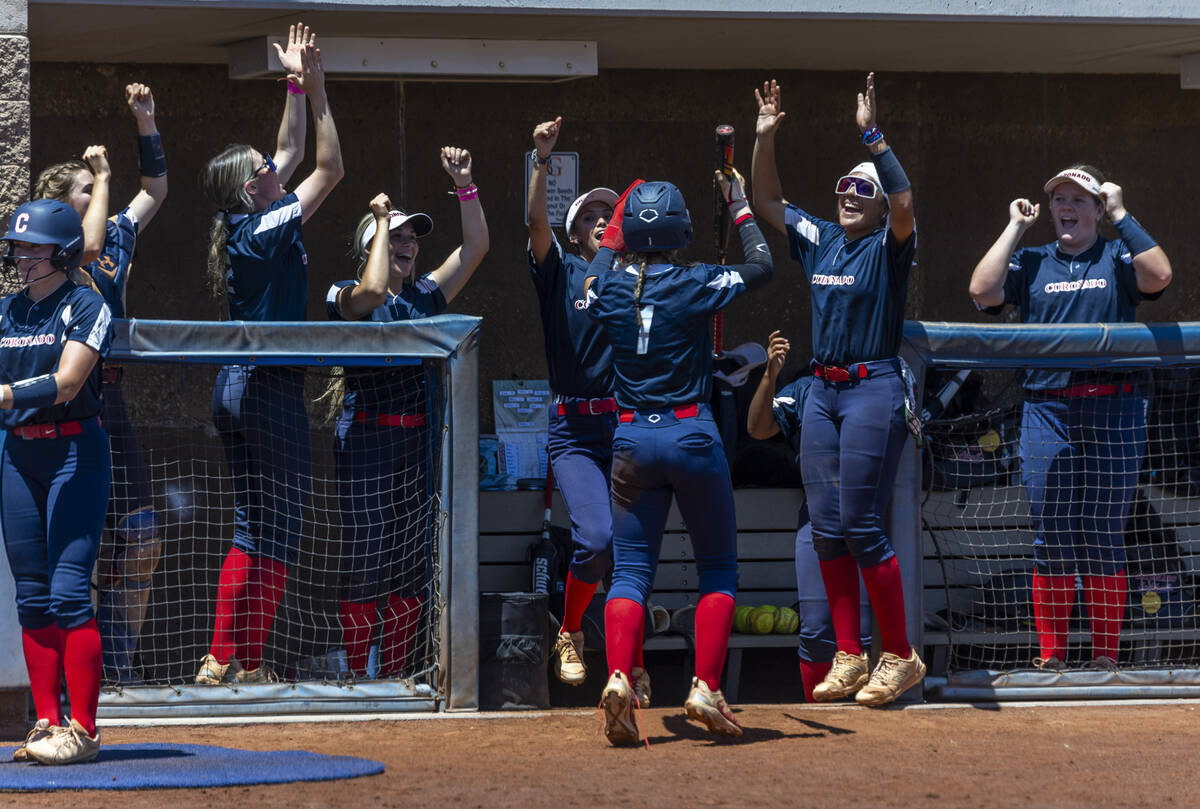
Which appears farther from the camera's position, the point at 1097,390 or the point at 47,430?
the point at 1097,390

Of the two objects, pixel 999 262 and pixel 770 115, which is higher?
pixel 770 115

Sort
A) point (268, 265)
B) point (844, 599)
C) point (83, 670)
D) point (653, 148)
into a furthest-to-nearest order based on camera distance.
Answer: point (653, 148)
point (268, 265)
point (844, 599)
point (83, 670)

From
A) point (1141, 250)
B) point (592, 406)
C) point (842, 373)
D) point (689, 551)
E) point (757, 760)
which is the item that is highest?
point (1141, 250)

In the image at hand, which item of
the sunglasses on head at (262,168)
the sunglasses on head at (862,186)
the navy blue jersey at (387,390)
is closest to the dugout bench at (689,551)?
the navy blue jersey at (387,390)

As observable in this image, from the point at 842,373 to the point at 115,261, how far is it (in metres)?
2.79

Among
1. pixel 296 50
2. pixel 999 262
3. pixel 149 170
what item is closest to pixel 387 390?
pixel 149 170

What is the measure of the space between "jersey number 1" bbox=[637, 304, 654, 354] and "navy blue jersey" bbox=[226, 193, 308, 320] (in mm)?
1494

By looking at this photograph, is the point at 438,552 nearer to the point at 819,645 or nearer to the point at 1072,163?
the point at 819,645

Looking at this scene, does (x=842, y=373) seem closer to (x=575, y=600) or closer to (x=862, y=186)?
(x=862, y=186)

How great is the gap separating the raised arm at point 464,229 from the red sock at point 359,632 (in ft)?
4.49

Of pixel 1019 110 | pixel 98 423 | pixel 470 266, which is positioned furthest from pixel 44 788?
pixel 1019 110

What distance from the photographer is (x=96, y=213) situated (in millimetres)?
5754

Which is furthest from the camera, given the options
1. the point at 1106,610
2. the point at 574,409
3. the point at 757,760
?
the point at 1106,610

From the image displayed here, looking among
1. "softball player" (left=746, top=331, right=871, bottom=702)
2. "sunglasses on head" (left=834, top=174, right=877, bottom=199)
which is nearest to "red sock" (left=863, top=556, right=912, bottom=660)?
"softball player" (left=746, top=331, right=871, bottom=702)
